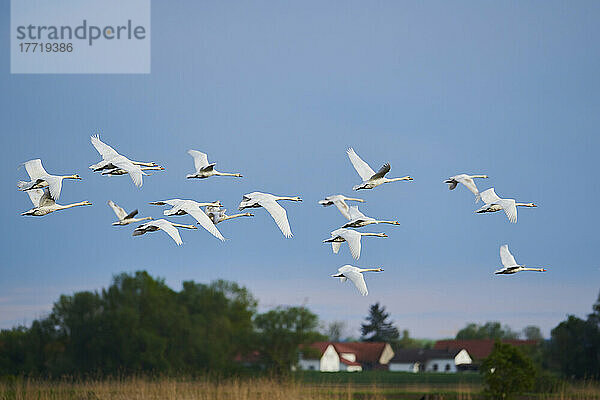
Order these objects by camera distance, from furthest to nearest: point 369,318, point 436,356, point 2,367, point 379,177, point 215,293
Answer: point 369,318
point 436,356
point 215,293
point 2,367
point 379,177

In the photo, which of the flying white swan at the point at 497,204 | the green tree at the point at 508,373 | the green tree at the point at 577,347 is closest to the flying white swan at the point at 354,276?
the flying white swan at the point at 497,204

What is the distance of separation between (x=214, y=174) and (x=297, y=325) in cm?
2776

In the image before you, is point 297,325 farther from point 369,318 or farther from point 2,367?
point 369,318

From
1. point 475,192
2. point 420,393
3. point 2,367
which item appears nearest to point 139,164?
point 475,192

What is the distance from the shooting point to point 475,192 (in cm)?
2289

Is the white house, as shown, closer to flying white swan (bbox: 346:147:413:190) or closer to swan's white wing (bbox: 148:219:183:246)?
flying white swan (bbox: 346:147:413:190)

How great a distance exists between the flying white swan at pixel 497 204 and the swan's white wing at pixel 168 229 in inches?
309

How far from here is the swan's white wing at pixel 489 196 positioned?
22562 millimetres

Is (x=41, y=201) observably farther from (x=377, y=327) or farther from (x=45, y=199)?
(x=377, y=327)

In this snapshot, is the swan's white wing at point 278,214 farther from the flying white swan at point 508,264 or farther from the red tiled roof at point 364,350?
the red tiled roof at point 364,350

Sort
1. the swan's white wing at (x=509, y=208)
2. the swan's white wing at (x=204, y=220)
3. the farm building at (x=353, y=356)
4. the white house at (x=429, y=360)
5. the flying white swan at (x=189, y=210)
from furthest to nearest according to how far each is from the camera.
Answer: the white house at (x=429, y=360), the farm building at (x=353, y=356), the swan's white wing at (x=509, y=208), the flying white swan at (x=189, y=210), the swan's white wing at (x=204, y=220)

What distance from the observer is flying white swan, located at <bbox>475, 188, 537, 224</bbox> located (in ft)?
68.0

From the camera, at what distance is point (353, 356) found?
90125 mm

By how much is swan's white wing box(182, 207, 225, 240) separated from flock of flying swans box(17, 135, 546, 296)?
2 centimetres
